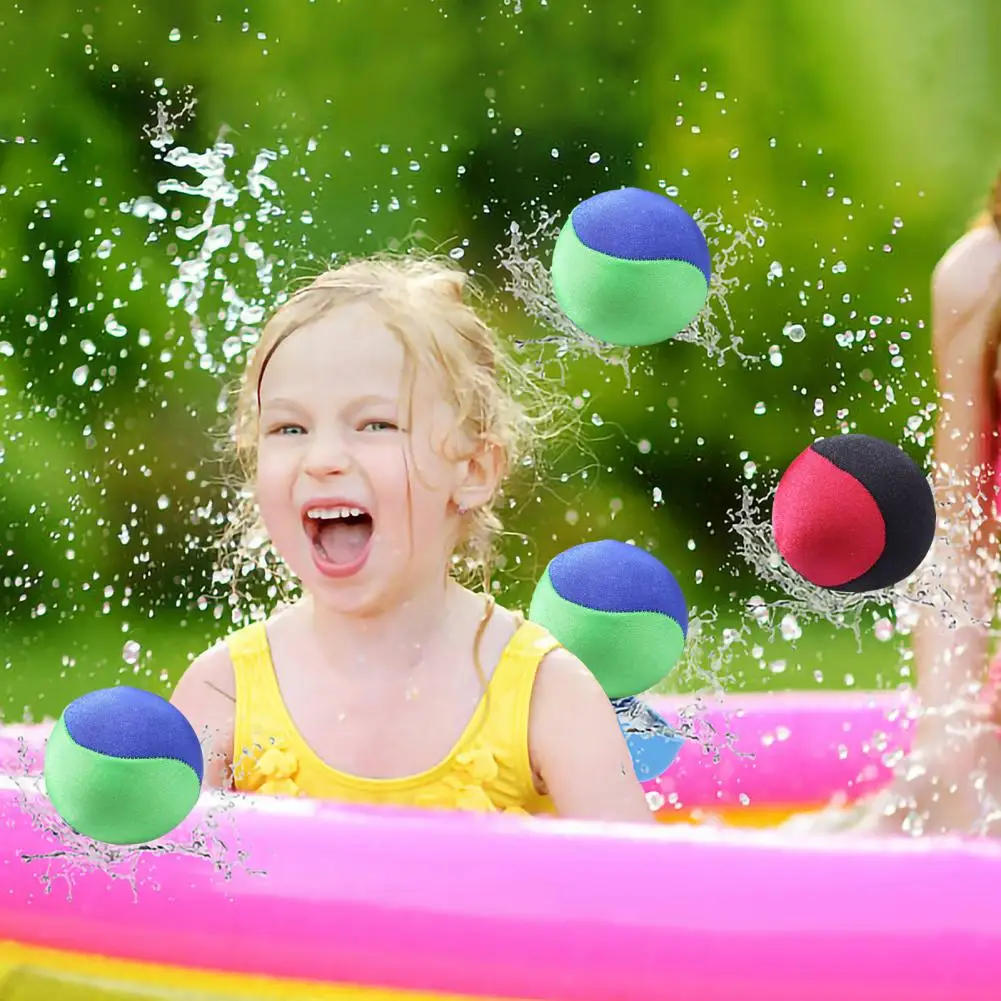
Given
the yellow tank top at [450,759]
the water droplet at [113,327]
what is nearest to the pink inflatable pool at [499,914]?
the yellow tank top at [450,759]

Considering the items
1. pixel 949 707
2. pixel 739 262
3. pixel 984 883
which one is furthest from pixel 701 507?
pixel 984 883

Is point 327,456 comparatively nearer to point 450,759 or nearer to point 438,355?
point 438,355

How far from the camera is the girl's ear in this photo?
213cm

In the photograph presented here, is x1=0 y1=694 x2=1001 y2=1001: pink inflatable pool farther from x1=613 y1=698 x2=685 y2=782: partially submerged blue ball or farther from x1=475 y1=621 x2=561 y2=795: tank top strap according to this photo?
x1=613 y1=698 x2=685 y2=782: partially submerged blue ball

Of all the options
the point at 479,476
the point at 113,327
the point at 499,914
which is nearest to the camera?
the point at 499,914

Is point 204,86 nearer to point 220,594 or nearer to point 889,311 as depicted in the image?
point 220,594

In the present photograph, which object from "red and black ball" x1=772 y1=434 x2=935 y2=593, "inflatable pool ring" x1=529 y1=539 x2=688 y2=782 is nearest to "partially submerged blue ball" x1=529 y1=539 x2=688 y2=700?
"inflatable pool ring" x1=529 y1=539 x2=688 y2=782

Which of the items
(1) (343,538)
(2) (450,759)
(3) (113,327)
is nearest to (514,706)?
(2) (450,759)

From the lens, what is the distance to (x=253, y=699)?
212 cm

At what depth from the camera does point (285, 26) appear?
525 cm

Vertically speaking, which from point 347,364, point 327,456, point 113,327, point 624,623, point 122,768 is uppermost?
point 113,327

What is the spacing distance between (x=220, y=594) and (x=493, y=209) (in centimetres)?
139

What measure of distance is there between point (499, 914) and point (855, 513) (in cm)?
62

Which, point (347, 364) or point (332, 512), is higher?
point (347, 364)
